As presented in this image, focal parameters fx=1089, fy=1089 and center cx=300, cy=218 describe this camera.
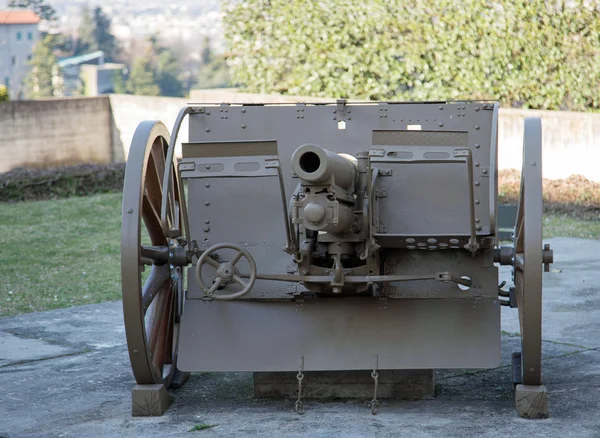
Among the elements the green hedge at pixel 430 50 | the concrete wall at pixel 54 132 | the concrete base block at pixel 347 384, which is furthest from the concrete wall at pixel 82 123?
the concrete base block at pixel 347 384

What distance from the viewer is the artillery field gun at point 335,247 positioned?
4.67 meters

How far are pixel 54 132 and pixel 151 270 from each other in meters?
12.1

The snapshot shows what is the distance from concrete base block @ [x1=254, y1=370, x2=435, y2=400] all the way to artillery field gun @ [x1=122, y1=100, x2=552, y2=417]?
3.7 inches

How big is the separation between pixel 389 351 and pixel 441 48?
10.6m

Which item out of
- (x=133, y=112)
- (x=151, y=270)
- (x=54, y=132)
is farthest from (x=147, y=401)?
(x=133, y=112)

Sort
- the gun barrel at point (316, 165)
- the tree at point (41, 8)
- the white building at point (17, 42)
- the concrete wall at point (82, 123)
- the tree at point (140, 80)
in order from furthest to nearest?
the white building at point (17, 42) < the tree at point (41, 8) < the tree at point (140, 80) < the concrete wall at point (82, 123) < the gun barrel at point (316, 165)

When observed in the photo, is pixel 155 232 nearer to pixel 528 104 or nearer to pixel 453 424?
pixel 453 424

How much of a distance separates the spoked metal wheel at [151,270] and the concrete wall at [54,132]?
11.0 m

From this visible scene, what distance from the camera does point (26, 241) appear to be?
11203 mm

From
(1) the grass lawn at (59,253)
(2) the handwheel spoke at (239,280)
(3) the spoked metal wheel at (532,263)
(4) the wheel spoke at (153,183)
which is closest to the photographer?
(3) the spoked metal wheel at (532,263)

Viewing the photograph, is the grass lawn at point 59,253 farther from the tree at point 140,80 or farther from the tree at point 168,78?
the tree at point 168,78

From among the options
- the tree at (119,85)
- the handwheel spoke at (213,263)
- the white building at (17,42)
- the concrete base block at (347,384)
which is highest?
the white building at (17,42)

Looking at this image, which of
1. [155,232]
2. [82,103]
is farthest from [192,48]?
[155,232]

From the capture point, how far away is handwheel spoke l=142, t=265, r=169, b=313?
5082mm
